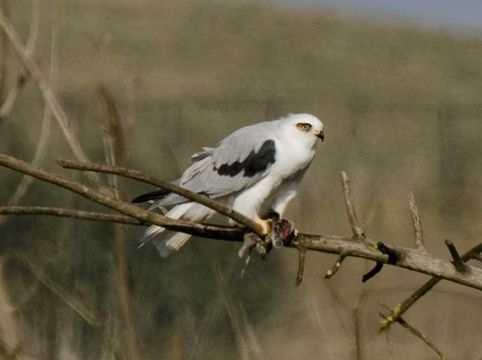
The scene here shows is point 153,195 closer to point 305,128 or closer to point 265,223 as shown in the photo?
point 265,223

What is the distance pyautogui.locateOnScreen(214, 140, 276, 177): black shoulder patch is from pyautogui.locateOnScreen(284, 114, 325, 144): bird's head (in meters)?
0.09

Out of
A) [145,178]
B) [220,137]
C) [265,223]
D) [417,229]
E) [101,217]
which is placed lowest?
[220,137]

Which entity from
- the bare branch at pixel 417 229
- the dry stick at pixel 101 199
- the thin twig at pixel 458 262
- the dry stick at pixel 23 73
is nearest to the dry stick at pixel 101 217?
the dry stick at pixel 101 199

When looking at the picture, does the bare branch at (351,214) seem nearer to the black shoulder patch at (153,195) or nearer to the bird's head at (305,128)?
the black shoulder patch at (153,195)

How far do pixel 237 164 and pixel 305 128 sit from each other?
26cm

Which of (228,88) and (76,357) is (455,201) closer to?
(76,357)

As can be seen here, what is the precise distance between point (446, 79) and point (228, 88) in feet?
21.1

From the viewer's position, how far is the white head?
5.12 metres

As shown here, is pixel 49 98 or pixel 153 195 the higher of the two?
pixel 49 98

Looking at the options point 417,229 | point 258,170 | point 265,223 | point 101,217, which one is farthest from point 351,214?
point 258,170

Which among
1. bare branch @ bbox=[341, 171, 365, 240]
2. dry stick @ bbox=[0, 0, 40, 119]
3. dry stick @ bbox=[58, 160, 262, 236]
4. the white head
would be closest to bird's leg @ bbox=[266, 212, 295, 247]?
the white head

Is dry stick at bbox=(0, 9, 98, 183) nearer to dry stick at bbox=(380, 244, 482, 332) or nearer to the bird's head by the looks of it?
dry stick at bbox=(380, 244, 482, 332)

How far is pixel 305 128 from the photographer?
5.16m

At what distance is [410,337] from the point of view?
32.4ft
